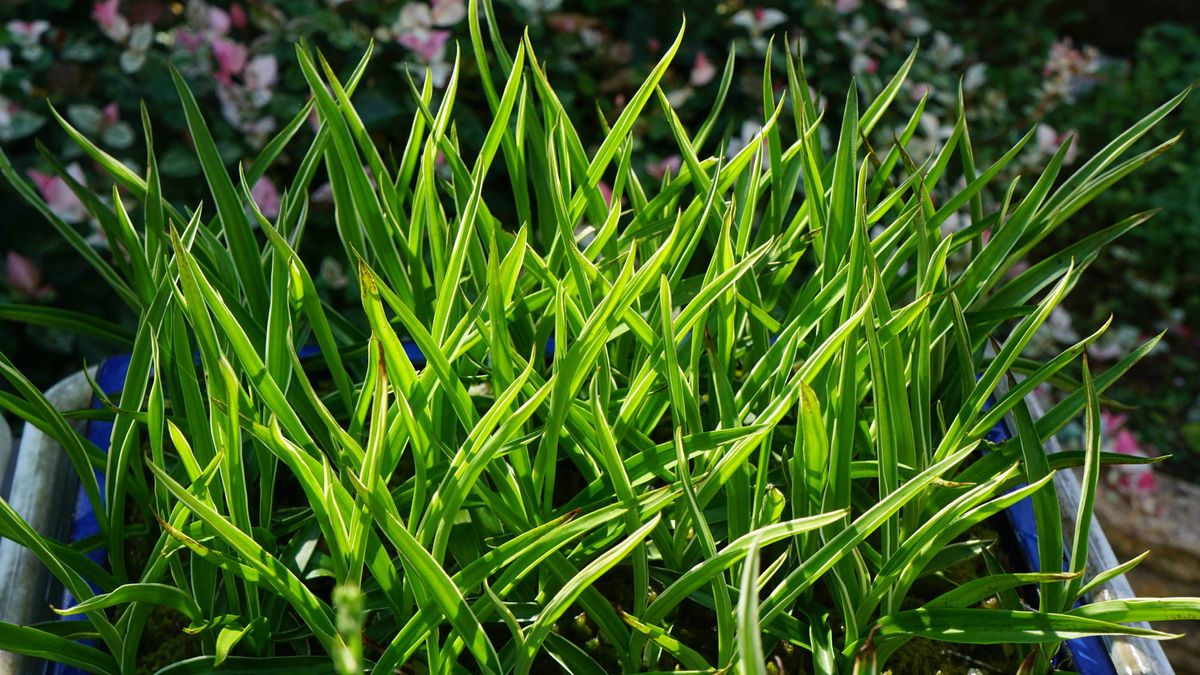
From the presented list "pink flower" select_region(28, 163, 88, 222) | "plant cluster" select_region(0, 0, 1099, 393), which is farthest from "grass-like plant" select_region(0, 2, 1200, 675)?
"plant cluster" select_region(0, 0, 1099, 393)

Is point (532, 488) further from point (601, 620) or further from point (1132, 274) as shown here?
point (1132, 274)

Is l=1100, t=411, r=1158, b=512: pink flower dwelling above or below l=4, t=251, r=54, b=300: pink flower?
below

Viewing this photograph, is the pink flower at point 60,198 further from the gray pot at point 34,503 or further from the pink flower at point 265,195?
the gray pot at point 34,503

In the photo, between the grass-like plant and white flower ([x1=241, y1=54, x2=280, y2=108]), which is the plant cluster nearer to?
white flower ([x1=241, y1=54, x2=280, y2=108])

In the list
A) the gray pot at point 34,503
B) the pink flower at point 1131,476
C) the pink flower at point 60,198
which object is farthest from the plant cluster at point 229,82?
the pink flower at point 1131,476

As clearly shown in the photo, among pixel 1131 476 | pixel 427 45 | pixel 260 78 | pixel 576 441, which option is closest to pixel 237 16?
pixel 260 78
